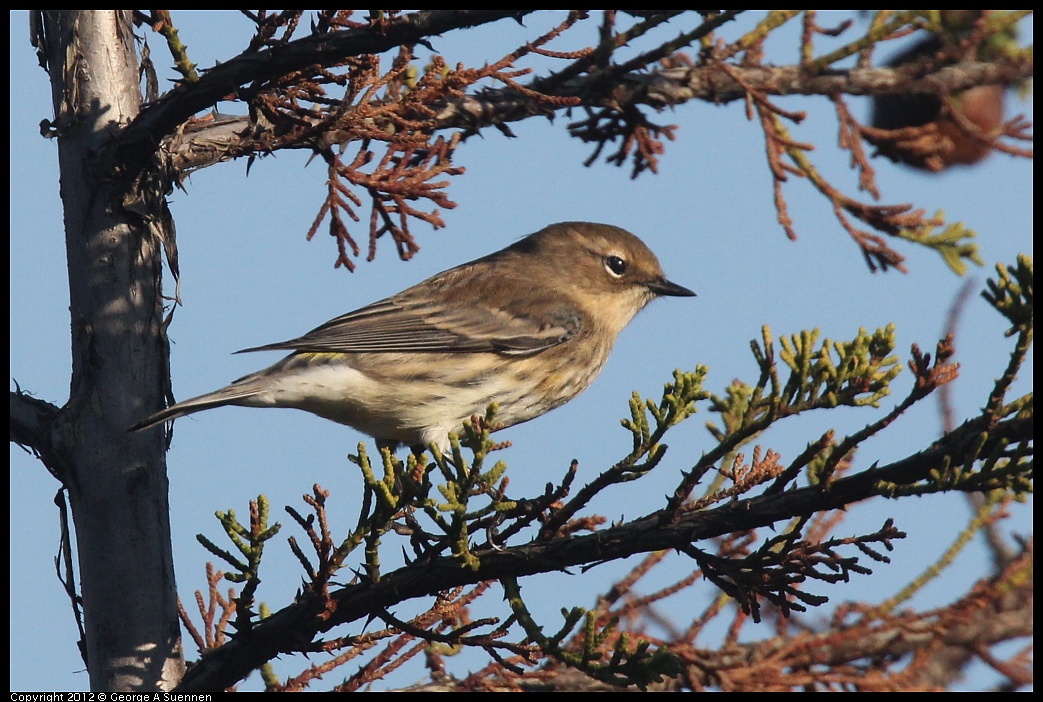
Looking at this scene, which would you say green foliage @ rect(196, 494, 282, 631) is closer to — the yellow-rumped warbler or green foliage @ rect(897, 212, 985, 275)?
the yellow-rumped warbler

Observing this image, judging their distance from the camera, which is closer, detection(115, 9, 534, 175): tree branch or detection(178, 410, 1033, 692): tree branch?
detection(178, 410, 1033, 692): tree branch

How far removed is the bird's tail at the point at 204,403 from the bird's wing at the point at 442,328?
577 mm

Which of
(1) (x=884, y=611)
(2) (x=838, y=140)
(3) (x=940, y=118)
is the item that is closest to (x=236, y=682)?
(1) (x=884, y=611)

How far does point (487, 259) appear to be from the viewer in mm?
7594

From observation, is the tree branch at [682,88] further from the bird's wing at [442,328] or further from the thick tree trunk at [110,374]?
the bird's wing at [442,328]

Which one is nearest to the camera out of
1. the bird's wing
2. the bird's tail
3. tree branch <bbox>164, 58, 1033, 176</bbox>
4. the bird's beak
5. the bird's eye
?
the bird's tail

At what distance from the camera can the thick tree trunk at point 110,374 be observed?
4.35m

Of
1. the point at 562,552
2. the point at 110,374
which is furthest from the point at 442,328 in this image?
the point at 562,552

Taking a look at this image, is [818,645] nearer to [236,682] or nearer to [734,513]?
[734,513]

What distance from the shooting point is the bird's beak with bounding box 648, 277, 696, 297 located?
7.07m

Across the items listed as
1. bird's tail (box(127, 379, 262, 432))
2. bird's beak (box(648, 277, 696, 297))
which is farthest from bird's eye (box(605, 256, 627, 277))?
bird's tail (box(127, 379, 262, 432))

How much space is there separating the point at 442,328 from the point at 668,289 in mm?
1639

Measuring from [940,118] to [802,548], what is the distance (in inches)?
122

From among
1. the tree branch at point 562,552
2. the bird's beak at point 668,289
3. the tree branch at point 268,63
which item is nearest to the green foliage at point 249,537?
the tree branch at point 562,552
